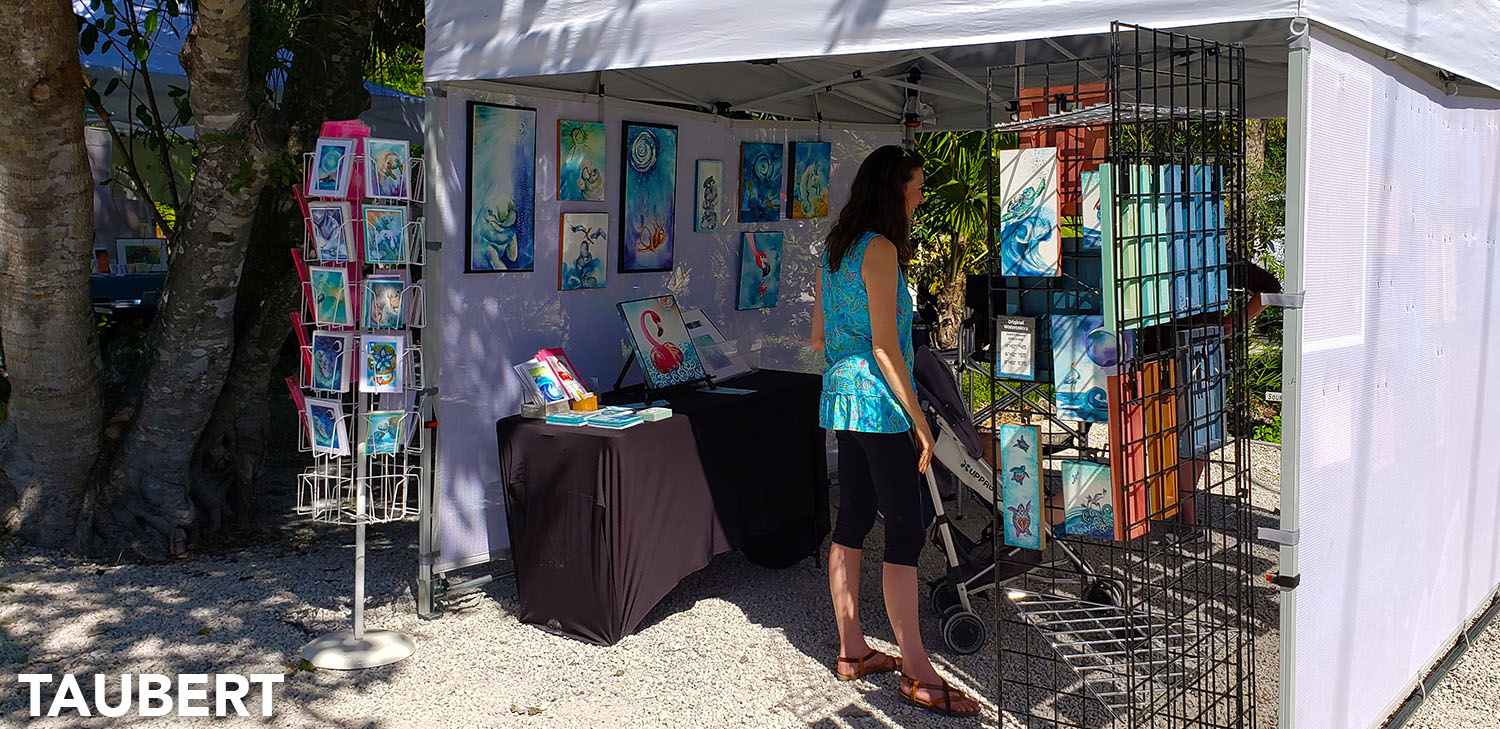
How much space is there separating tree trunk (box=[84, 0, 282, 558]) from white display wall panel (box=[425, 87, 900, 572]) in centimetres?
100

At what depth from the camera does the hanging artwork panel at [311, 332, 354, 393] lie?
4.13 meters

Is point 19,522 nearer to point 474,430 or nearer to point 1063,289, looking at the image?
point 474,430

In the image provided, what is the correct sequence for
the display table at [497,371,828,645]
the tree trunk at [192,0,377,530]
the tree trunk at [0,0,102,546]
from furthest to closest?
the tree trunk at [192,0,377,530], the tree trunk at [0,0,102,546], the display table at [497,371,828,645]

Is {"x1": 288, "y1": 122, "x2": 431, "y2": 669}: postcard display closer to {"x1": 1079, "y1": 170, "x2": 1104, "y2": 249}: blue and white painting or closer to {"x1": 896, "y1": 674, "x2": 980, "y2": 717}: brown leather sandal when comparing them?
{"x1": 896, "y1": 674, "x2": 980, "y2": 717}: brown leather sandal

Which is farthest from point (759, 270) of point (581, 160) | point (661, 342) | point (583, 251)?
point (581, 160)

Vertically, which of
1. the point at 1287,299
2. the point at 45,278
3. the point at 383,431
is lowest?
the point at 383,431

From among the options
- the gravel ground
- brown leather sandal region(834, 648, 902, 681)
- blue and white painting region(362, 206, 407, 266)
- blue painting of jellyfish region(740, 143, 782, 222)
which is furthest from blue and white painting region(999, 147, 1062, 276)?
blue painting of jellyfish region(740, 143, 782, 222)

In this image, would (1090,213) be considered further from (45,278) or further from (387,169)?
(45,278)

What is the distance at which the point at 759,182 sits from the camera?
6367 mm

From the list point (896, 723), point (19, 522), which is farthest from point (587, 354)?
point (19, 522)

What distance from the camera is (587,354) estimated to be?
5359 millimetres

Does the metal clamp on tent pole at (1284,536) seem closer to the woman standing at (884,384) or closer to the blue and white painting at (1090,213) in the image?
the blue and white painting at (1090,213)

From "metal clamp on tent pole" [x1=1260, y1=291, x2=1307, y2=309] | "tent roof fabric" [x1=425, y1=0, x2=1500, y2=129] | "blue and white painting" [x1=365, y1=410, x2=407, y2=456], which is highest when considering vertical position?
"tent roof fabric" [x1=425, y1=0, x2=1500, y2=129]

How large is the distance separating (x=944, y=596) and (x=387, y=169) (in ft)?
8.27
